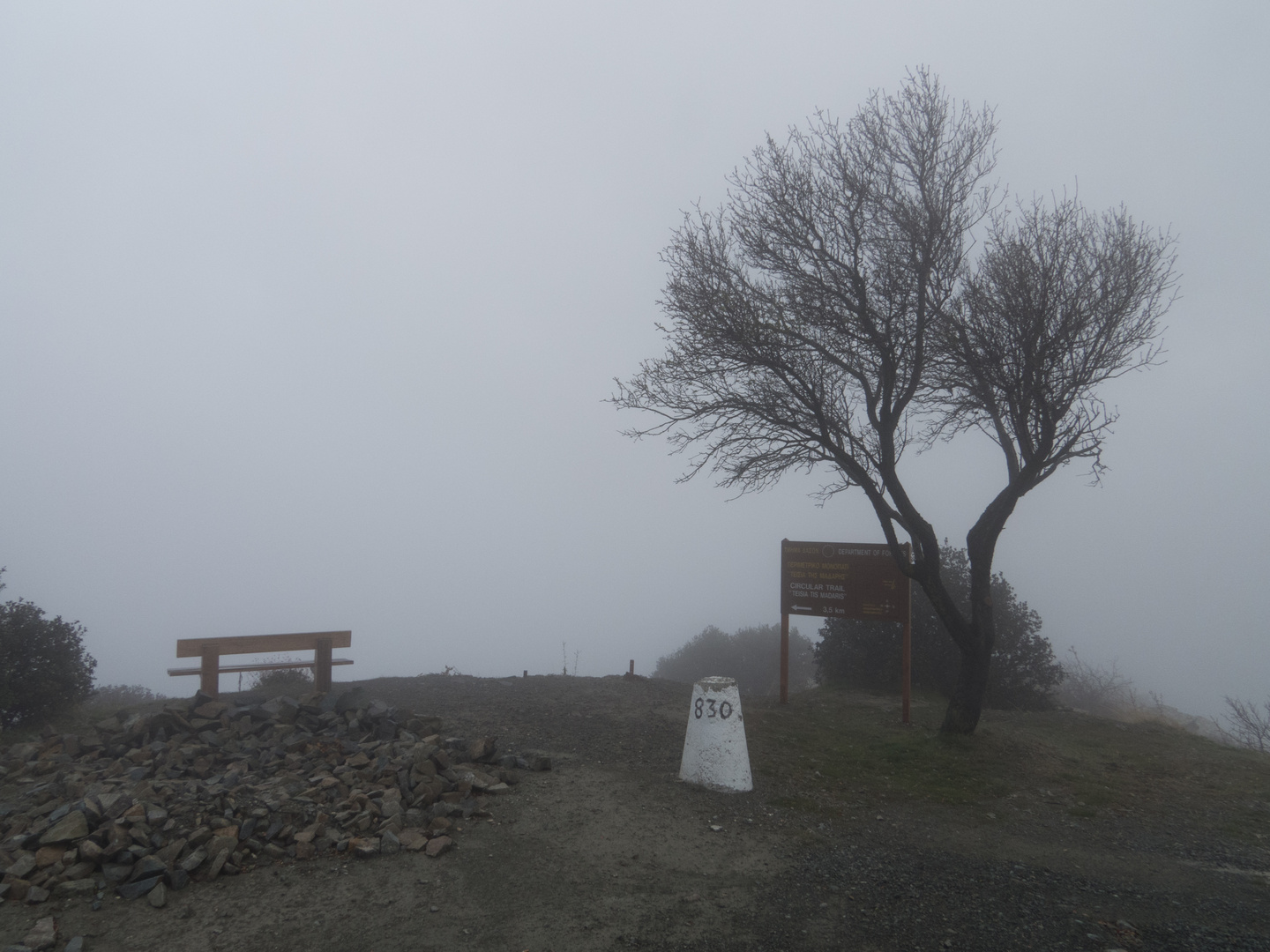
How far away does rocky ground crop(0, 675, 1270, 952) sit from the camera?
440cm

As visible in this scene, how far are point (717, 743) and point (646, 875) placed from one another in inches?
77.7

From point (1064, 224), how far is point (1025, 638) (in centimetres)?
839

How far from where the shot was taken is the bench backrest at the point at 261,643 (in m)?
9.41

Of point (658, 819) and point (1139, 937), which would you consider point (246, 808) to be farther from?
point (1139, 937)

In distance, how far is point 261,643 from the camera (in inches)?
394

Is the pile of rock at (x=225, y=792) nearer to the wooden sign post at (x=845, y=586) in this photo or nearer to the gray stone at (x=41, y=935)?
the gray stone at (x=41, y=935)

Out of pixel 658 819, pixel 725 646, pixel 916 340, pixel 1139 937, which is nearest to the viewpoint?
pixel 1139 937

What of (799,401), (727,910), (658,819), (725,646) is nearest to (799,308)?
(799,401)

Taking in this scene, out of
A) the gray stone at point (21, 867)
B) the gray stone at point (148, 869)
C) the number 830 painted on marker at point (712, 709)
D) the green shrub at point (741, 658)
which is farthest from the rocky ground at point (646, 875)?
the green shrub at point (741, 658)

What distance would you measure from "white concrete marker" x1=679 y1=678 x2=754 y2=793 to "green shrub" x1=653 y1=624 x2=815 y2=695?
15.1m

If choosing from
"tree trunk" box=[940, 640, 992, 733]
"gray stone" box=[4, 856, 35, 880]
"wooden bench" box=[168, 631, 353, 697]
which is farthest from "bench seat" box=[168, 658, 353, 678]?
"tree trunk" box=[940, 640, 992, 733]

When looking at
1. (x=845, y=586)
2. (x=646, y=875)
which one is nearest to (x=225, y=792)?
(x=646, y=875)

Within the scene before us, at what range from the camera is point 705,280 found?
32.9 feet

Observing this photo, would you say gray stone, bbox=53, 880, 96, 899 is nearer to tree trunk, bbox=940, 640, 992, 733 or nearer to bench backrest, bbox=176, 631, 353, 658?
bench backrest, bbox=176, 631, 353, 658
